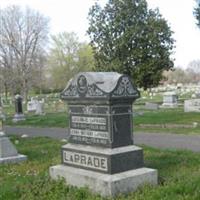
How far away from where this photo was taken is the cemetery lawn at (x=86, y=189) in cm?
645

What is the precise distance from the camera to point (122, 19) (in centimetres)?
2438

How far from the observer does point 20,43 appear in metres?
65.6

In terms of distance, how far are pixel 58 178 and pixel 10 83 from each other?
183 feet

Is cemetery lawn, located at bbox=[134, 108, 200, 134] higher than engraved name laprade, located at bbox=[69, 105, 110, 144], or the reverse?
engraved name laprade, located at bbox=[69, 105, 110, 144]

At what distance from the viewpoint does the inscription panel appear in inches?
277

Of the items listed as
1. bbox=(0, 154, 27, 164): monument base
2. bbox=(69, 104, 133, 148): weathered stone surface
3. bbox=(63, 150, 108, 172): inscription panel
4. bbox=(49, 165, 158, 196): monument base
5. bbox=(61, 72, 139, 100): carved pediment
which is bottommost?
bbox=(0, 154, 27, 164): monument base

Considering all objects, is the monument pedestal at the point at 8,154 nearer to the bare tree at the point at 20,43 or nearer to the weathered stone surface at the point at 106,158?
the weathered stone surface at the point at 106,158

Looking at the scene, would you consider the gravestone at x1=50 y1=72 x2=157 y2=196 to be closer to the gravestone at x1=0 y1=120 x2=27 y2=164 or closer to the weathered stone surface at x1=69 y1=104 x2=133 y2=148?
the weathered stone surface at x1=69 y1=104 x2=133 y2=148

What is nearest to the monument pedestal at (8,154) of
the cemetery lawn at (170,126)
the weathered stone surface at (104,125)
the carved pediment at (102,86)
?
the weathered stone surface at (104,125)

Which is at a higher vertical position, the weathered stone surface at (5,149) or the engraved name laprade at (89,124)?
the engraved name laprade at (89,124)

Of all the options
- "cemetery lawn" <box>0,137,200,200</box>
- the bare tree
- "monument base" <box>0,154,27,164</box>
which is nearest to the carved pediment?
"cemetery lawn" <box>0,137,200,200</box>

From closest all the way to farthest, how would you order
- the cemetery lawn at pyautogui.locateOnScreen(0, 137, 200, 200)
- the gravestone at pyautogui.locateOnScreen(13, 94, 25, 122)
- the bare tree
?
the cemetery lawn at pyautogui.locateOnScreen(0, 137, 200, 200), the gravestone at pyautogui.locateOnScreen(13, 94, 25, 122), the bare tree

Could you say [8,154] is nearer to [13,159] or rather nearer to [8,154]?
[8,154]

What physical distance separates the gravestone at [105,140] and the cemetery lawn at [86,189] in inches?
7.4
